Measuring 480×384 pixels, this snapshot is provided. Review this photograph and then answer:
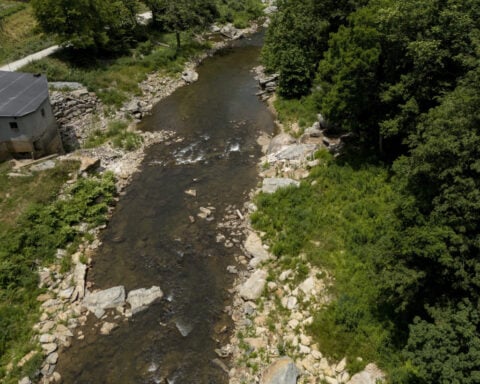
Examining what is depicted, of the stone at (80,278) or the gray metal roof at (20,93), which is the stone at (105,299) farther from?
the gray metal roof at (20,93)

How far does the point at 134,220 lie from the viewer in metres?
28.8

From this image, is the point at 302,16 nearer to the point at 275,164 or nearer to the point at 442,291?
the point at 275,164

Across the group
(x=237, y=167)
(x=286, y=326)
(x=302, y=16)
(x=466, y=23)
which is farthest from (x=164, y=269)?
(x=302, y=16)

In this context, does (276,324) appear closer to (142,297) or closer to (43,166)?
(142,297)

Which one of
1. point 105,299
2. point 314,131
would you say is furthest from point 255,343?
point 314,131

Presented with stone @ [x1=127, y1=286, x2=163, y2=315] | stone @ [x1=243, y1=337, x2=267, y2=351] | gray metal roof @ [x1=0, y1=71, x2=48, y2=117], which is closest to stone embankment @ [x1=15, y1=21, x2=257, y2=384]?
stone @ [x1=127, y1=286, x2=163, y2=315]

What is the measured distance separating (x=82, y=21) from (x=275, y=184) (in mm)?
35608

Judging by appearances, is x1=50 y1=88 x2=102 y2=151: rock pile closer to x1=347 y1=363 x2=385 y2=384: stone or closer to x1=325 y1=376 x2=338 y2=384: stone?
x1=325 y1=376 x2=338 y2=384: stone

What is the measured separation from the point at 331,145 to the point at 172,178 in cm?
1415

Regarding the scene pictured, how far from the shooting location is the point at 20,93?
3275 centimetres

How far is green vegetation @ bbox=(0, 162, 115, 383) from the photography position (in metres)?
20.6

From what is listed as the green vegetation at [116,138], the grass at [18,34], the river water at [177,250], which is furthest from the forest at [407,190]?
the grass at [18,34]

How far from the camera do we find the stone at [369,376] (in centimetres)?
1633

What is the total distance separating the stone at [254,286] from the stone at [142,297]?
5.02 meters
